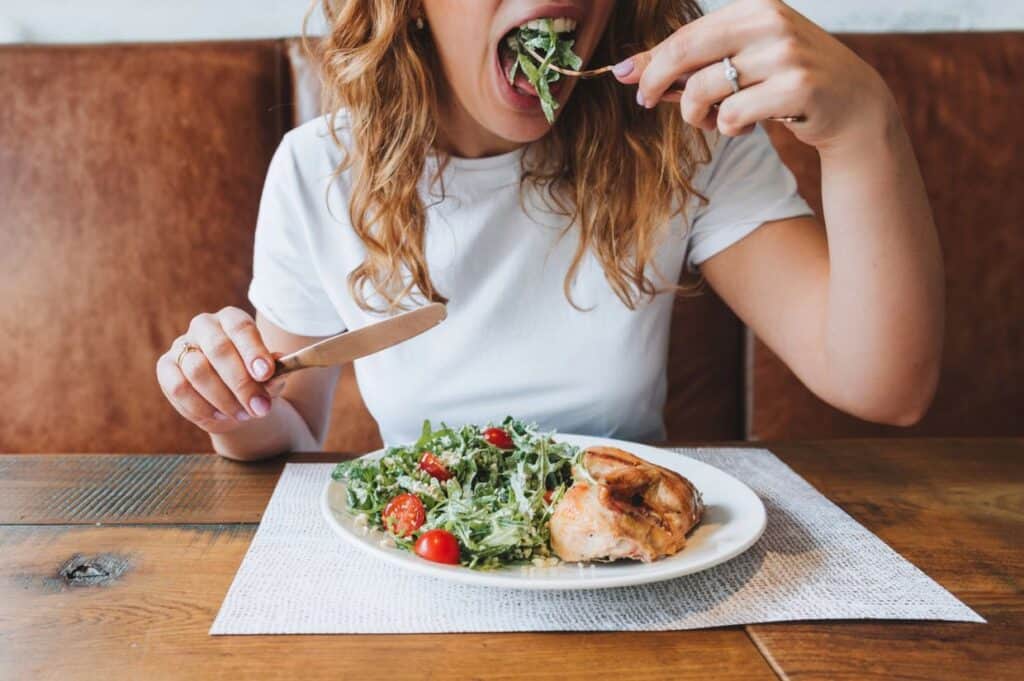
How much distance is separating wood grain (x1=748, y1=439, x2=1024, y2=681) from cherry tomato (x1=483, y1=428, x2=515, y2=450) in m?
0.41

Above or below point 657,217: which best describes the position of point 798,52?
above

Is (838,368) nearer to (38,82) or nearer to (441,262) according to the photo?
(441,262)

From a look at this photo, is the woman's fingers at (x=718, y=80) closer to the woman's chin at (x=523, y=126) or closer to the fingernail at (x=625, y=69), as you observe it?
the fingernail at (x=625, y=69)

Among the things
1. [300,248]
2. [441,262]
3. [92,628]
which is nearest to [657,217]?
[441,262]

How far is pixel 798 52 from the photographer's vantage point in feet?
2.95

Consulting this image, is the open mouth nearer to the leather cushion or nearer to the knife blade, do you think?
the knife blade

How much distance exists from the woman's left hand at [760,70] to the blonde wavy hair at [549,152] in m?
0.44

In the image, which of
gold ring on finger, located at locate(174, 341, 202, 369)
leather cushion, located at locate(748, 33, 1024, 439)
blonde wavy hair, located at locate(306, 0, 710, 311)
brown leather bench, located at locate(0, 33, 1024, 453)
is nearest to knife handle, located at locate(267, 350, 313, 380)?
gold ring on finger, located at locate(174, 341, 202, 369)

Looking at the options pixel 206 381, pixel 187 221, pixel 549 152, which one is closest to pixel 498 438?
pixel 206 381

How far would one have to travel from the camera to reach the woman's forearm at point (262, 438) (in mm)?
1276

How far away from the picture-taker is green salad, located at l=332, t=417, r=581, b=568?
90cm

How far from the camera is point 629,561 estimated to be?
90cm

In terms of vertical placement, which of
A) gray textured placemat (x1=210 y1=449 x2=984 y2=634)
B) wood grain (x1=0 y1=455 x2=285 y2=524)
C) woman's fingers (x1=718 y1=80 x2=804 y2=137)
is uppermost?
woman's fingers (x1=718 y1=80 x2=804 y2=137)

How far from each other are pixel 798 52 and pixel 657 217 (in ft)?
1.78
